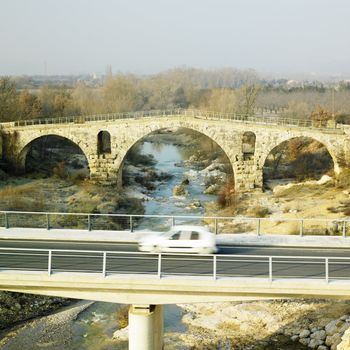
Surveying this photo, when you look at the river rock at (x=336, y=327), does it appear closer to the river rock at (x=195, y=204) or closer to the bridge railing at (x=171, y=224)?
the bridge railing at (x=171, y=224)

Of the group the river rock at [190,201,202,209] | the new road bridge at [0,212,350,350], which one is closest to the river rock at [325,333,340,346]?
the new road bridge at [0,212,350,350]

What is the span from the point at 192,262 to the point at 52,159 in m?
→ 47.7

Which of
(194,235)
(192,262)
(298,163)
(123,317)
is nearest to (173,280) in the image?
(192,262)

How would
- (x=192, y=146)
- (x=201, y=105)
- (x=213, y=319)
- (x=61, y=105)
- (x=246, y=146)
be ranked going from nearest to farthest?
(x=213, y=319) < (x=246, y=146) < (x=61, y=105) < (x=192, y=146) < (x=201, y=105)

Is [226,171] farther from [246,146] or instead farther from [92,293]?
[92,293]

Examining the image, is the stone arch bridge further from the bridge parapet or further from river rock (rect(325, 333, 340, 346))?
the bridge parapet

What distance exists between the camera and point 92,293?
18062 mm

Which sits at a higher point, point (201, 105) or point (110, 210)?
point (201, 105)

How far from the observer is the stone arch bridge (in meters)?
47.1

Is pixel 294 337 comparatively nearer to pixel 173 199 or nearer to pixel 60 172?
pixel 173 199

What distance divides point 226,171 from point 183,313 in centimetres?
3516

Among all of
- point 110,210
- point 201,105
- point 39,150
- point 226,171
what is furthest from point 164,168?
point 201,105

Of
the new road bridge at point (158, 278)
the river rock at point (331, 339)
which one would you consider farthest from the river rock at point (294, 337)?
the new road bridge at point (158, 278)

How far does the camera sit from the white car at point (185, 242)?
2039 centimetres
